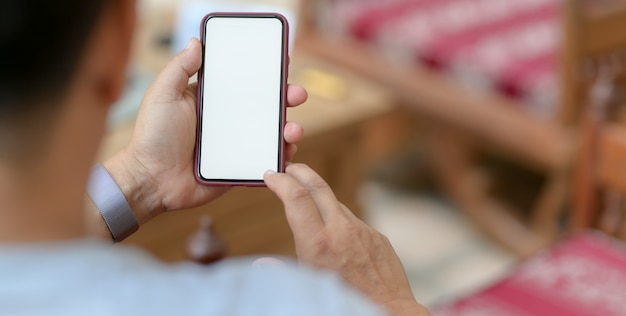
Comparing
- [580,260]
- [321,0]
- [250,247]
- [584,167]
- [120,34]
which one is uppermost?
[321,0]

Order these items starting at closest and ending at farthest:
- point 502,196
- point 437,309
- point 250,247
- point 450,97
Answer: point 437,309, point 250,247, point 450,97, point 502,196

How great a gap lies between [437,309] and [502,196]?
1.36 meters

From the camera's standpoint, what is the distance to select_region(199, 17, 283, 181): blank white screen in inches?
34.5

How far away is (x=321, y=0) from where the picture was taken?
2834mm

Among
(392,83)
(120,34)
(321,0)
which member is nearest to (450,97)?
(392,83)

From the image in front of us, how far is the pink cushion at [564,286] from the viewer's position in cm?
132

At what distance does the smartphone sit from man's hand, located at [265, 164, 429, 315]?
108mm

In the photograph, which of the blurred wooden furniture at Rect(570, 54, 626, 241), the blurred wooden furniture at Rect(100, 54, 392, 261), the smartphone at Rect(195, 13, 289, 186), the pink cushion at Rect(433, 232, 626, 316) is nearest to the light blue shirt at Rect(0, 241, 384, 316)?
the smartphone at Rect(195, 13, 289, 186)

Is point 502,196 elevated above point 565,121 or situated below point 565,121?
below

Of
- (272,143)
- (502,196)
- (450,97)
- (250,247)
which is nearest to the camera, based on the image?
(272,143)

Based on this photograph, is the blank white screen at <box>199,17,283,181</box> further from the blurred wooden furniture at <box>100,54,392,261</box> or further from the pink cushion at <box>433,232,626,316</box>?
the blurred wooden furniture at <box>100,54,392,261</box>

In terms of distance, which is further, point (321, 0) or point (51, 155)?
point (321, 0)

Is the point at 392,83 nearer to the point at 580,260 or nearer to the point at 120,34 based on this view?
the point at 580,260

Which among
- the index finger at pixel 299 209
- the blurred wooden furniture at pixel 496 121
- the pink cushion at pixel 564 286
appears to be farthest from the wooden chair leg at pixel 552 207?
the index finger at pixel 299 209
